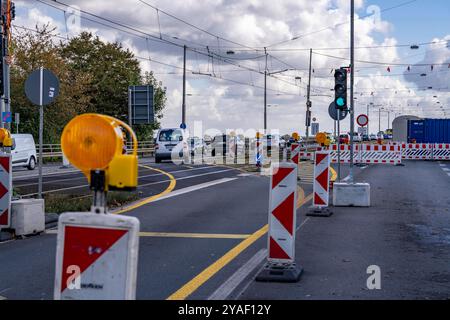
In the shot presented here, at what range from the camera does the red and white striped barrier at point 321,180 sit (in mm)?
12422

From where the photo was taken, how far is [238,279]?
21.8ft

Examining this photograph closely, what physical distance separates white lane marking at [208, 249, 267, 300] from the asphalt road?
0.04ft

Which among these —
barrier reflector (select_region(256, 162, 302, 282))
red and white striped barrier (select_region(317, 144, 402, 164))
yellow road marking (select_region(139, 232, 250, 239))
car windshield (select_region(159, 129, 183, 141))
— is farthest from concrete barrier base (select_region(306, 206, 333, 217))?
car windshield (select_region(159, 129, 183, 141))

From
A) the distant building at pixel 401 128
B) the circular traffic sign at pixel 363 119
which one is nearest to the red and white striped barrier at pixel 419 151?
the distant building at pixel 401 128

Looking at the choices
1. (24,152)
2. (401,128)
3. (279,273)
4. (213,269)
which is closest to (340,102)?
(213,269)

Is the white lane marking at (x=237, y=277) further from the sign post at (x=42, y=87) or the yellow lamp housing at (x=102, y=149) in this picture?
the sign post at (x=42, y=87)

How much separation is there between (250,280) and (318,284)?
74 cm

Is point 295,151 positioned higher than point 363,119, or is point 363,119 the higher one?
point 363,119

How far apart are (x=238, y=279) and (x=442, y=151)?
36.7 meters

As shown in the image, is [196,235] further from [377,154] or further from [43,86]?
[377,154]

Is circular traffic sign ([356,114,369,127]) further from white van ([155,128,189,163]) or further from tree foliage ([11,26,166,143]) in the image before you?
tree foliage ([11,26,166,143])

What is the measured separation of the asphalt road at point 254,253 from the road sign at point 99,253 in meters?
2.54
